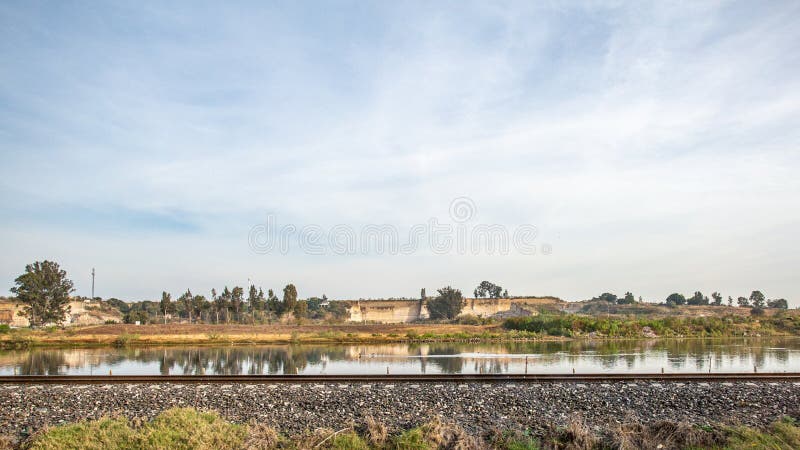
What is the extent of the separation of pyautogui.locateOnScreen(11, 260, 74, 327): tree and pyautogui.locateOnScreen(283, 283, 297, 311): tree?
24.8m

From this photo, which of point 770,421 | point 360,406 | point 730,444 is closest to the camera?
point 730,444

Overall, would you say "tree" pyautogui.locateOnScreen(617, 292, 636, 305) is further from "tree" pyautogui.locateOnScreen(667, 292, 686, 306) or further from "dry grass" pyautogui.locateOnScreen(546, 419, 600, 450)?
"dry grass" pyautogui.locateOnScreen(546, 419, 600, 450)

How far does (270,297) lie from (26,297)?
27.8 m

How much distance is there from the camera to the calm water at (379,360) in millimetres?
27391

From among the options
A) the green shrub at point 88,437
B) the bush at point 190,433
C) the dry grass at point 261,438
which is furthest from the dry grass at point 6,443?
the dry grass at point 261,438

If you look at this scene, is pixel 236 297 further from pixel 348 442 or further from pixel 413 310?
pixel 348 442

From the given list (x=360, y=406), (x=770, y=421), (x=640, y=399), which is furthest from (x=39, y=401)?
(x=770, y=421)

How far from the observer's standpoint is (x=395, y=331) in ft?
190

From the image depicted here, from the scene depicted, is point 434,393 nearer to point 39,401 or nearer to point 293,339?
point 39,401

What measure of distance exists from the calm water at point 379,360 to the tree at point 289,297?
2929 cm

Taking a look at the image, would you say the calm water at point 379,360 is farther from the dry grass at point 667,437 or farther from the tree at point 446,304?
the tree at point 446,304

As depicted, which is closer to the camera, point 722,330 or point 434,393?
point 434,393

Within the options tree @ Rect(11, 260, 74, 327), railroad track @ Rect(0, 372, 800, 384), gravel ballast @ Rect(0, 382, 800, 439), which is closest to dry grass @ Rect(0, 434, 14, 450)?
gravel ballast @ Rect(0, 382, 800, 439)

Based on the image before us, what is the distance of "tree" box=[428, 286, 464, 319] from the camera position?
293ft
